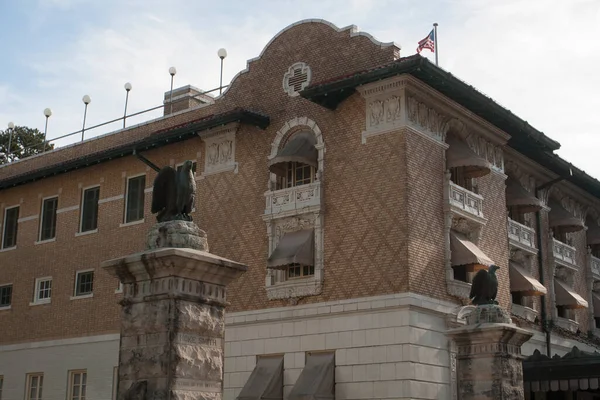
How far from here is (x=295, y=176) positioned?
27.1 m

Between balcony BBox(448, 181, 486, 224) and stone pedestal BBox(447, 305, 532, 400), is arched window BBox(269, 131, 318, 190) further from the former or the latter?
stone pedestal BBox(447, 305, 532, 400)

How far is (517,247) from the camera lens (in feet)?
99.7

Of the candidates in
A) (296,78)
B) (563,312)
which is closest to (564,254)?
(563,312)

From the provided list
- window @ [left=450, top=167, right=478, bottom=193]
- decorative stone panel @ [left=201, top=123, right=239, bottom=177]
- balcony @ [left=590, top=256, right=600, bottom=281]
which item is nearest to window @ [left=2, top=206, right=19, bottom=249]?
decorative stone panel @ [left=201, top=123, right=239, bottom=177]

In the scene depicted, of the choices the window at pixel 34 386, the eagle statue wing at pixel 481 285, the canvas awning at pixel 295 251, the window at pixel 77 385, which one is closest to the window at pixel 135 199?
the window at pixel 77 385

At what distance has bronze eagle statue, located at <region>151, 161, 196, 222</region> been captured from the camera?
12750mm

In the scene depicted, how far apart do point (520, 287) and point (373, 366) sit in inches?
298

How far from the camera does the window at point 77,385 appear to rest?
30.7m

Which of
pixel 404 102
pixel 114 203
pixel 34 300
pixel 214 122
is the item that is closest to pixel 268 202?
pixel 214 122

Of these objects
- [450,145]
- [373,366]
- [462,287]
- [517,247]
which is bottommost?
[373,366]

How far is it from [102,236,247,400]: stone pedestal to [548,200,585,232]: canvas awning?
23481mm

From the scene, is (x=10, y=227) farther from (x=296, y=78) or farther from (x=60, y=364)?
(x=296, y=78)

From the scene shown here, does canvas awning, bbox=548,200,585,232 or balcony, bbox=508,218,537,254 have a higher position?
canvas awning, bbox=548,200,585,232

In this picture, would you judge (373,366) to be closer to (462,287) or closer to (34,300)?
(462,287)
